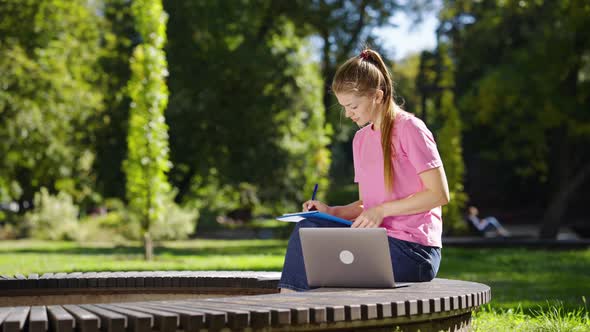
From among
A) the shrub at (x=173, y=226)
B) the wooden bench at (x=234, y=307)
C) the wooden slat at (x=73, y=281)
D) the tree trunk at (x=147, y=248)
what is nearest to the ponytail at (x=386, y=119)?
the wooden bench at (x=234, y=307)

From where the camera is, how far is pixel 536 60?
24.5 metres

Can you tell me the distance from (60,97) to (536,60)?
14.7 metres

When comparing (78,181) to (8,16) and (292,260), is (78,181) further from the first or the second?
(292,260)

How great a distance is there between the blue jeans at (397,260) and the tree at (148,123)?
1158 cm

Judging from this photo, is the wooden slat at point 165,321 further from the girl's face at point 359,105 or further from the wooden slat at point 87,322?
the girl's face at point 359,105

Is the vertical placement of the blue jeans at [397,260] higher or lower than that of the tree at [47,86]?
lower

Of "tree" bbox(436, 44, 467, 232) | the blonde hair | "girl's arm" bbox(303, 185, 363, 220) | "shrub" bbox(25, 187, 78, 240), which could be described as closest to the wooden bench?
"girl's arm" bbox(303, 185, 363, 220)

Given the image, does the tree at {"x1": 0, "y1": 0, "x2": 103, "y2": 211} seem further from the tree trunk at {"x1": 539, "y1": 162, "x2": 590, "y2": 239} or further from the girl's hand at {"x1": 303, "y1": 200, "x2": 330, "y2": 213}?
the girl's hand at {"x1": 303, "y1": 200, "x2": 330, "y2": 213}

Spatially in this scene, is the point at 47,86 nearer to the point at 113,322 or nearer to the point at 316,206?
the point at 316,206

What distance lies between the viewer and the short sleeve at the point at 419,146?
475cm

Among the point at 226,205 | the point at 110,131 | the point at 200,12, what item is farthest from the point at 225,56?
the point at 226,205

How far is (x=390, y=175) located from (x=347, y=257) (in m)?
0.55

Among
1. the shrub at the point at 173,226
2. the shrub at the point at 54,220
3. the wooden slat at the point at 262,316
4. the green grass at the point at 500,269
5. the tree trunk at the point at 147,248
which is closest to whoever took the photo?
the wooden slat at the point at 262,316

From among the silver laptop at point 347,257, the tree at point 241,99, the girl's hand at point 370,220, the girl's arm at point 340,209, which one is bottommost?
the silver laptop at point 347,257
